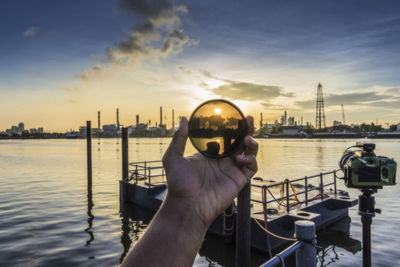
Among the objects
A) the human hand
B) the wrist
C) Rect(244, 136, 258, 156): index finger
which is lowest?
the wrist

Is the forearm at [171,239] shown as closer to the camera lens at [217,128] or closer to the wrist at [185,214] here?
the wrist at [185,214]

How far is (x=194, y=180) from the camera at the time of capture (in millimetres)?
1810

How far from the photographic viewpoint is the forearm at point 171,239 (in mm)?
1414

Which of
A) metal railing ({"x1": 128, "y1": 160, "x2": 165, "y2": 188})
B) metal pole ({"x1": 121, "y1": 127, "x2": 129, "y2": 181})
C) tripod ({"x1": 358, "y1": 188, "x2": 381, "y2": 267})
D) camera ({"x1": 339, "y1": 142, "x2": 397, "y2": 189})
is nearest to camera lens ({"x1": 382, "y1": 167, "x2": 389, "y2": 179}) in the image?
camera ({"x1": 339, "y1": 142, "x2": 397, "y2": 189})

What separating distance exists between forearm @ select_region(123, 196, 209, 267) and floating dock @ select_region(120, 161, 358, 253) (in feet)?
→ 22.4

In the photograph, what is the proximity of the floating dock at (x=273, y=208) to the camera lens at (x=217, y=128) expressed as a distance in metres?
6.21

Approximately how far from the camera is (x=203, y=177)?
77.2 inches

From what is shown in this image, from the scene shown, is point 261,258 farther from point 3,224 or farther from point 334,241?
point 3,224

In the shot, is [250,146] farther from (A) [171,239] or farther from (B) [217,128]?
(A) [171,239]

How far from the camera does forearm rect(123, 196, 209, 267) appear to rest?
55.7 inches

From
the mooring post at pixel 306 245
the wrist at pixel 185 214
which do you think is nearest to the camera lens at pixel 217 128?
the wrist at pixel 185 214

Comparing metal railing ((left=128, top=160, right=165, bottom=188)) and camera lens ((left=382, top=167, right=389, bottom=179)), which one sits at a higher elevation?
camera lens ((left=382, top=167, right=389, bottom=179))

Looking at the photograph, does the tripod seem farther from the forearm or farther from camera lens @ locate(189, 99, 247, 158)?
the forearm

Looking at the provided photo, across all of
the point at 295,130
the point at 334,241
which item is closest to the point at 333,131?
the point at 295,130
